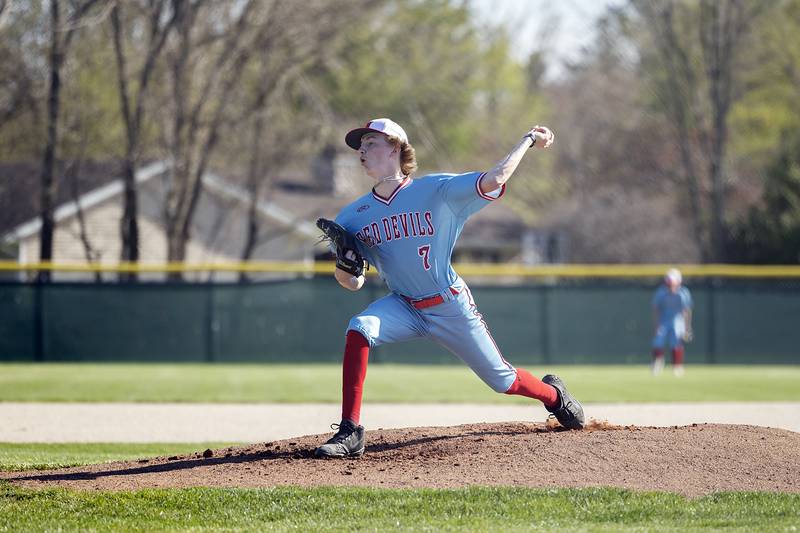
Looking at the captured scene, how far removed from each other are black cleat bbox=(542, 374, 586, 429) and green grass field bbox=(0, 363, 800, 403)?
5919 millimetres

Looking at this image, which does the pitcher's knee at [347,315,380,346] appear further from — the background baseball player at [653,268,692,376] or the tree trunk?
the tree trunk

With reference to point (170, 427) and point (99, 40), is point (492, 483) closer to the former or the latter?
point (170, 427)

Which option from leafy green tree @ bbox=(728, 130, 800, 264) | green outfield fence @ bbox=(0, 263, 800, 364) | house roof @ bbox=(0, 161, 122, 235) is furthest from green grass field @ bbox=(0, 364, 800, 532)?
leafy green tree @ bbox=(728, 130, 800, 264)

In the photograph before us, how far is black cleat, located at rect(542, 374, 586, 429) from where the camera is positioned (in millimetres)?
6500

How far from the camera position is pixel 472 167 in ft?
127

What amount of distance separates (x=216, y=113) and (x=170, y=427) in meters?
14.4

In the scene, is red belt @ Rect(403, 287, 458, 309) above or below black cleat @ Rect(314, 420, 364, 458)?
above

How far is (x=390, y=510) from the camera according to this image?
4977mm

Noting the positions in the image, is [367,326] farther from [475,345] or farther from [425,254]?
[475,345]

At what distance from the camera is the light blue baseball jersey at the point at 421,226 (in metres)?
5.91

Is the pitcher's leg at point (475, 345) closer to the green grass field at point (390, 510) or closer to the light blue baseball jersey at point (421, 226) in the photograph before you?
the light blue baseball jersey at point (421, 226)

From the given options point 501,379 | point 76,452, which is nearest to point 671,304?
point 76,452

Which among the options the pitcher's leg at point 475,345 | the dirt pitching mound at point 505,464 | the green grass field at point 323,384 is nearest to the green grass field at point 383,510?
the dirt pitching mound at point 505,464

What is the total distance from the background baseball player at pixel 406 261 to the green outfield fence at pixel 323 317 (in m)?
13.0
